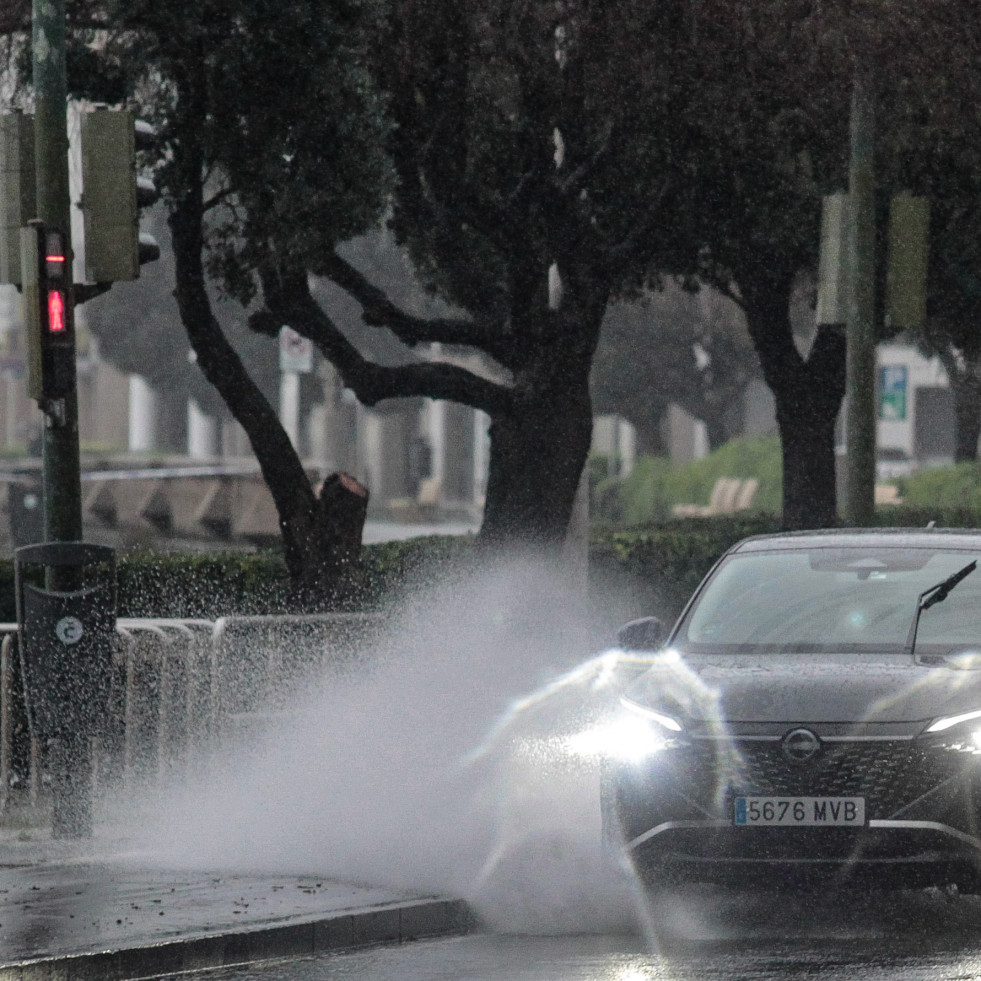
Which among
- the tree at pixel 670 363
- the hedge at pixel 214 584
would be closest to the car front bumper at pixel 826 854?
the hedge at pixel 214 584

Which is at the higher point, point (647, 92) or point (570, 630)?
point (647, 92)

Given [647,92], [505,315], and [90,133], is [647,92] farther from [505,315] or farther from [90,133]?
[90,133]

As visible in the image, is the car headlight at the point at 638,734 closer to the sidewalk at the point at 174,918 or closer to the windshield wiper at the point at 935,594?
the sidewalk at the point at 174,918

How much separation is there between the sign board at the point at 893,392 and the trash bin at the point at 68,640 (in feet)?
83.5

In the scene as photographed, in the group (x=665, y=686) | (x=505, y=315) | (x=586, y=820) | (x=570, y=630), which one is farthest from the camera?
(x=505, y=315)

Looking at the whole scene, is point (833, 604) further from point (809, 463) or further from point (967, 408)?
point (967, 408)

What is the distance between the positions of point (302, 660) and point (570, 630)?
5442mm

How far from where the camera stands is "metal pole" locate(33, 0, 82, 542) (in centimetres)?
1158

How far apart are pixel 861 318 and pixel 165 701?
722 cm

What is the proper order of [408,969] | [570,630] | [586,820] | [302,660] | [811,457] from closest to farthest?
[408,969] → [586,820] → [302,660] → [570,630] → [811,457]

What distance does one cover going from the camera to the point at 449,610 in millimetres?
18781

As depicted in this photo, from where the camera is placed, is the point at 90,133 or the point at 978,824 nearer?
the point at 978,824

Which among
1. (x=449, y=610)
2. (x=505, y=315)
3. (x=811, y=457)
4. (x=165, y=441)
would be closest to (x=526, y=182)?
(x=505, y=315)

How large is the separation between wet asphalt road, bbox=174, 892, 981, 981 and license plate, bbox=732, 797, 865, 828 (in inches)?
17.2
